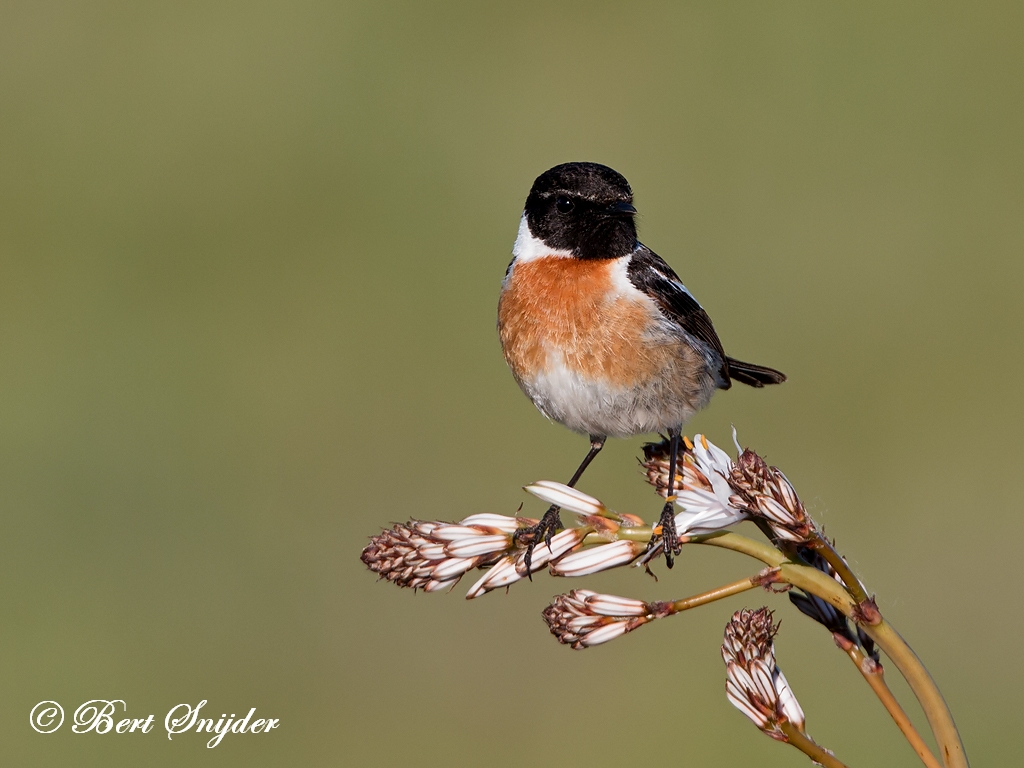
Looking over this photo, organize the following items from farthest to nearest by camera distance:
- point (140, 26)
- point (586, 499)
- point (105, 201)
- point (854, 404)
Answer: point (140, 26) → point (105, 201) → point (854, 404) → point (586, 499)

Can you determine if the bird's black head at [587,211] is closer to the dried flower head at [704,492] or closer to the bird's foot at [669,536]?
the bird's foot at [669,536]

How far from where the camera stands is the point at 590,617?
267cm

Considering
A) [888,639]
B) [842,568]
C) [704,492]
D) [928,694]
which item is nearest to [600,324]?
[704,492]

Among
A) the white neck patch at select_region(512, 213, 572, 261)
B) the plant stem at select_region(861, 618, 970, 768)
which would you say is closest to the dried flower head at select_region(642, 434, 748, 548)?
the plant stem at select_region(861, 618, 970, 768)

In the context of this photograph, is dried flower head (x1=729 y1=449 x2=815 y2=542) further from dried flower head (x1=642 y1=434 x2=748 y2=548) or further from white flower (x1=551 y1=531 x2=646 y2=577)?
white flower (x1=551 y1=531 x2=646 y2=577)

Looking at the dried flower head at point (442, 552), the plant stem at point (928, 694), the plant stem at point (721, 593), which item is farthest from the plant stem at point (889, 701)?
the dried flower head at point (442, 552)

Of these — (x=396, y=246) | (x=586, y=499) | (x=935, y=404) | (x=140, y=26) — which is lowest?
(x=935, y=404)

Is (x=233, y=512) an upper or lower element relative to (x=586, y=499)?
lower

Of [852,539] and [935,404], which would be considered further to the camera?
[935,404]

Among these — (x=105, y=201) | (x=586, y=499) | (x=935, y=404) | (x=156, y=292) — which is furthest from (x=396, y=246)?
(x=586, y=499)

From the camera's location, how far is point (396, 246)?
11836mm

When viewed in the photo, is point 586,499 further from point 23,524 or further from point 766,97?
point 766,97

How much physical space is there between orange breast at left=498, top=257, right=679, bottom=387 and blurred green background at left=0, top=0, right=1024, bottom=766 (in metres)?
2.56

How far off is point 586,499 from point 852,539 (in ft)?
21.8
